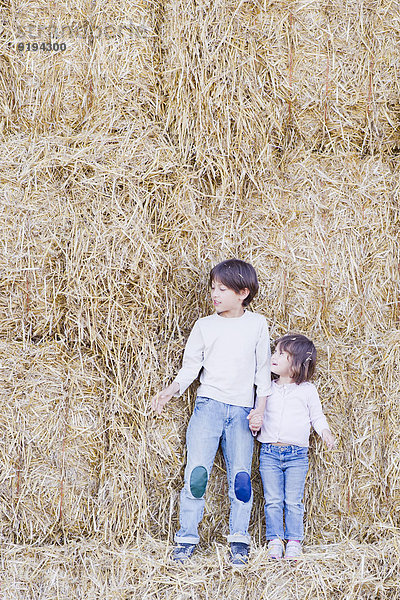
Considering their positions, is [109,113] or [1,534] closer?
[1,534]

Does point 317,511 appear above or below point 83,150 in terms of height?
below

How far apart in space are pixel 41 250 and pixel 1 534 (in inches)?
52.3

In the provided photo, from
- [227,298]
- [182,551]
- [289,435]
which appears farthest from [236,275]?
[182,551]

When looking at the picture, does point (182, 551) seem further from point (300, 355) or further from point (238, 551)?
point (300, 355)

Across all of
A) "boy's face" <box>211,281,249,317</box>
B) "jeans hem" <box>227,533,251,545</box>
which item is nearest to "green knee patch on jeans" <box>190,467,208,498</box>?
"jeans hem" <box>227,533,251,545</box>

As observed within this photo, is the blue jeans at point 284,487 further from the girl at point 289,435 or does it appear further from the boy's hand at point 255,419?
the boy's hand at point 255,419

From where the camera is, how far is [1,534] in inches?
131

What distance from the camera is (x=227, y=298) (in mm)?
3457

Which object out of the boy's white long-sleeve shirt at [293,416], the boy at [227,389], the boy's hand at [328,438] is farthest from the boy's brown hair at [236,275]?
the boy's hand at [328,438]

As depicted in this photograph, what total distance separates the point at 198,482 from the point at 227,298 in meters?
0.87

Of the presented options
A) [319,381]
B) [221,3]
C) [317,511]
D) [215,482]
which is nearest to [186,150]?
[221,3]

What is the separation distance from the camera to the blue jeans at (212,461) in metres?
3.35

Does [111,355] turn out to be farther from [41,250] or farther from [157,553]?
[157,553]

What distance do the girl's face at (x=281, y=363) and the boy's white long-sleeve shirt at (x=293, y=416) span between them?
0.07 m
